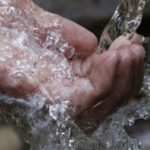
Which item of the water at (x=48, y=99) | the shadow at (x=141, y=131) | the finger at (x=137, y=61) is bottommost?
the shadow at (x=141, y=131)

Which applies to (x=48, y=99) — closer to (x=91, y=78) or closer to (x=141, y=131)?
(x=91, y=78)

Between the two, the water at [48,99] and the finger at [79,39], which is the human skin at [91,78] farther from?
the finger at [79,39]

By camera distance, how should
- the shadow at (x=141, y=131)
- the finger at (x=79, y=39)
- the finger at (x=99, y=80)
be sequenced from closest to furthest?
the finger at (x=99, y=80) < the finger at (x=79, y=39) < the shadow at (x=141, y=131)

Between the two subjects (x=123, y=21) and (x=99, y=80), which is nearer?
(x=99, y=80)

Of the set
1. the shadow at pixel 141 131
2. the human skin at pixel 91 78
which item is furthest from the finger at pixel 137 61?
the shadow at pixel 141 131

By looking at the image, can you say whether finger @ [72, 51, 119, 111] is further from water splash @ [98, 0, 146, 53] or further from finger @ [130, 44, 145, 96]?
water splash @ [98, 0, 146, 53]

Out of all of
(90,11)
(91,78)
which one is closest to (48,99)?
(91,78)

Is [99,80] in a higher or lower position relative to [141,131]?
higher
